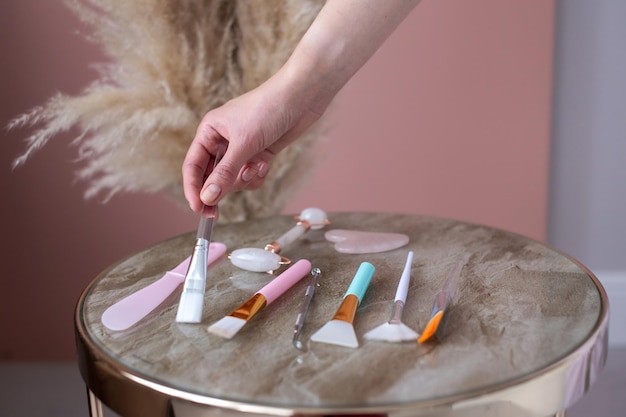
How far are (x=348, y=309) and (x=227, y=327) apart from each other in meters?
0.10

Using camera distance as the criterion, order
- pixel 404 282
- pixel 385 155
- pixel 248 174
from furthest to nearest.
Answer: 1. pixel 385 155
2. pixel 248 174
3. pixel 404 282

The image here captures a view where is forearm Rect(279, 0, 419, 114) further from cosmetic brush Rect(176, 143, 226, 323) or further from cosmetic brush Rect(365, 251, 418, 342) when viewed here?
cosmetic brush Rect(365, 251, 418, 342)

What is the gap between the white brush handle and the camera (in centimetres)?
57

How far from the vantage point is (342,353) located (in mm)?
489

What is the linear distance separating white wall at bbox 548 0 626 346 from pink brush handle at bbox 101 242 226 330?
0.90 metres

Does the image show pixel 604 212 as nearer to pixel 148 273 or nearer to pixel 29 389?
pixel 148 273

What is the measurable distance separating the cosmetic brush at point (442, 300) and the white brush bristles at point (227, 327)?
142 millimetres

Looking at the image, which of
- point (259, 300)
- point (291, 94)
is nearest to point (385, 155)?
point (291, 94)

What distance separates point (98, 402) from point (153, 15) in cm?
54

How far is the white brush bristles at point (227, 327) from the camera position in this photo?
1.69 ft

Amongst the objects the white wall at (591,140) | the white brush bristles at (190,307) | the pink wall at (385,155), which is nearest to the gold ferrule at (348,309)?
the white brush bristles at (190,307)

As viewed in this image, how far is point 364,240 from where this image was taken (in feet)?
2.42

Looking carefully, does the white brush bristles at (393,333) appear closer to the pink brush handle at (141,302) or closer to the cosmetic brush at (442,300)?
the cosmetic brush at (442,300)

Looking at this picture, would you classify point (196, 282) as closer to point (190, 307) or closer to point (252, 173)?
point (190, 307)
